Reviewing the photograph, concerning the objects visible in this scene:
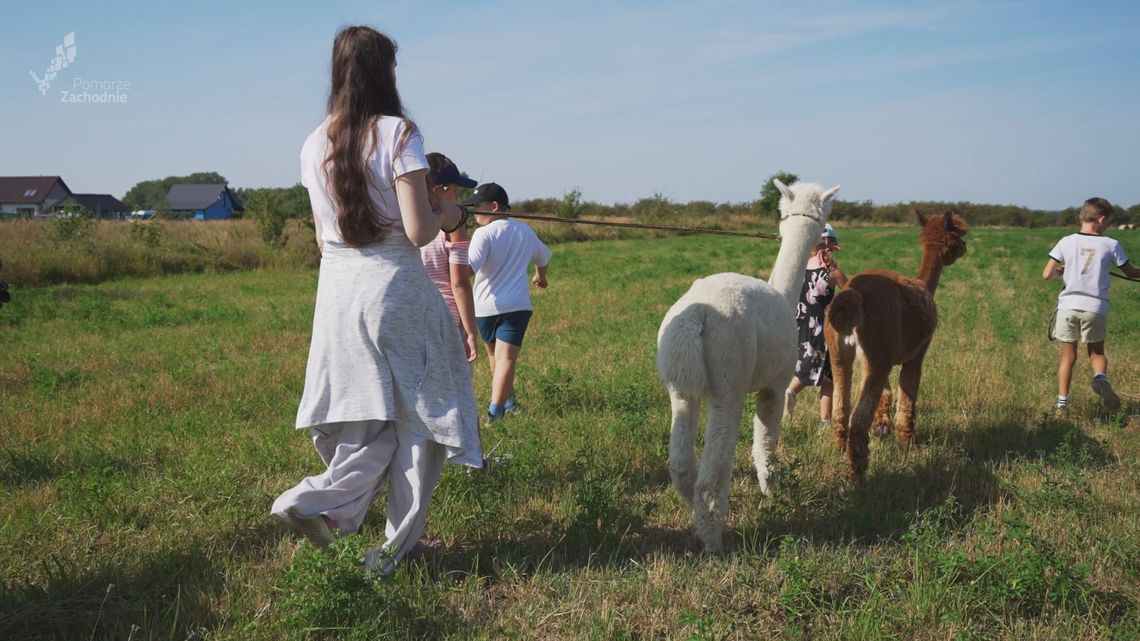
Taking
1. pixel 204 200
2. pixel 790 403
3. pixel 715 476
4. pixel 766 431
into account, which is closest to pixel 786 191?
pixel 766 431

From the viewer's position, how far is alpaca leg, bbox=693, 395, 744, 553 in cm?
402

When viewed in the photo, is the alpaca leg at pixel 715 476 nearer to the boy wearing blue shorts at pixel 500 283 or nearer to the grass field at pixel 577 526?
the grass field at pixel 577 526

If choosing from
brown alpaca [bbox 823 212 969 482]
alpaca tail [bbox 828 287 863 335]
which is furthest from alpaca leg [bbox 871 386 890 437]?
alpaca tail [bbox 828 287 863 335]

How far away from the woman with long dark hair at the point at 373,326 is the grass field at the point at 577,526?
33cm

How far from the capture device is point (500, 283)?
6520 mm

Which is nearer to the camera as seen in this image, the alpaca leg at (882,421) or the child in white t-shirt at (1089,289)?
the alpaca leg at (882,421)

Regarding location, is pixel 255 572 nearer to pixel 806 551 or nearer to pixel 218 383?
pixel 806 551

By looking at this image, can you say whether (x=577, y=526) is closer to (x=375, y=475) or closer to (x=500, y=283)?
(x=375, y=475)

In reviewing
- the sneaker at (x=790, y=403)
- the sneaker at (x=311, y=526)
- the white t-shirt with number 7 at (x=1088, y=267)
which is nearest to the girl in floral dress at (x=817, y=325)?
the sneaker at (x=790, y=403)

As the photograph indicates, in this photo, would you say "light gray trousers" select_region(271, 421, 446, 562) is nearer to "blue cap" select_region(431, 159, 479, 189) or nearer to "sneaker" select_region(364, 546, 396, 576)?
"sneaker" select_region(364, 546, 396, 576)

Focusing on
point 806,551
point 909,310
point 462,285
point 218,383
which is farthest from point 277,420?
point 909,310

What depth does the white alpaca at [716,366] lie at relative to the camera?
13.2 feet

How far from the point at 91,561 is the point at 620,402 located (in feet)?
13.5

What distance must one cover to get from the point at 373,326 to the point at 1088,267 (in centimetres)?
672
